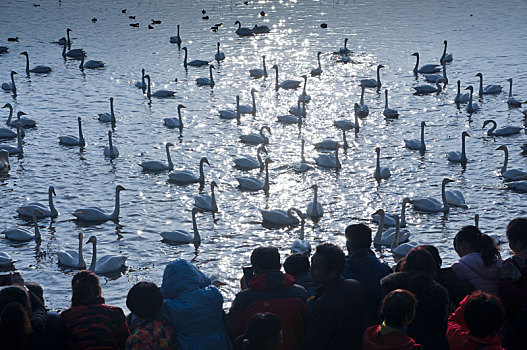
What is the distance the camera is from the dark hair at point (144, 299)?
653cm

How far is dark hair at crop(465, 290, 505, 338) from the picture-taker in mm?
6062

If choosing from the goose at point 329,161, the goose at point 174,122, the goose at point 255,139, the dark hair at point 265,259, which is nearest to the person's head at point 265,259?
the dark hair at point 265,259

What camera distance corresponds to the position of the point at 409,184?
20.7 meters

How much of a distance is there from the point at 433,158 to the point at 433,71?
473 inches

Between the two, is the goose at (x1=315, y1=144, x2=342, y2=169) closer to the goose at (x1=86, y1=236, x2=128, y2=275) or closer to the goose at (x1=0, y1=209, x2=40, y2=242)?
the goose at (x1=86, y1=236, x2=128, y2=275)

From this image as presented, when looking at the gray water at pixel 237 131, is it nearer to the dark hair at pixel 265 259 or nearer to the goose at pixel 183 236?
the goose at pixel 183 236

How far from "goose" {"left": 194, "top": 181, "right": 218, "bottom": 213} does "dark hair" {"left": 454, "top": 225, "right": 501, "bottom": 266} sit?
11.9 metres

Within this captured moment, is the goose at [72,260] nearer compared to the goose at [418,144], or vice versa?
the goose at [72,260]

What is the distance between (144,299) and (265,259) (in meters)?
1.15

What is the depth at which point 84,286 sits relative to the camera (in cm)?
664

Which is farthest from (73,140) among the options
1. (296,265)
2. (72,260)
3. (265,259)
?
(265,259)

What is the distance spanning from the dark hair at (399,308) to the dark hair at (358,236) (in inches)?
52.2

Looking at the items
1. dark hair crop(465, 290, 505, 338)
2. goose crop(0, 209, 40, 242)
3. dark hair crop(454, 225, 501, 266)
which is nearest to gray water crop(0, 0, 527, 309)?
goose crop(0, 209, 40, 242)

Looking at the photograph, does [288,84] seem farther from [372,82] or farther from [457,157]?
[457,157]
